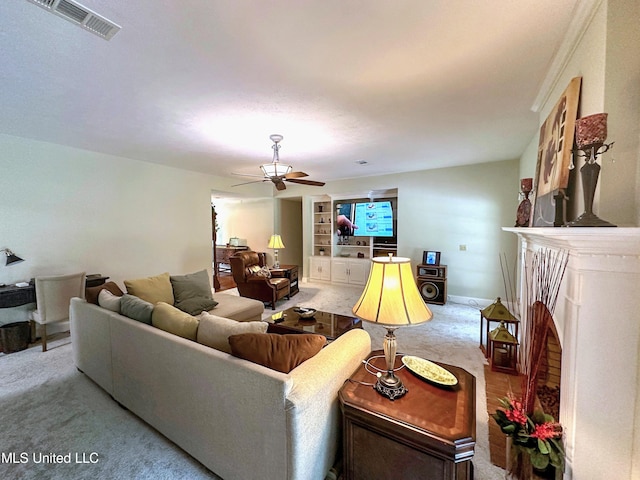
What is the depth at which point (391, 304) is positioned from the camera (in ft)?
4.27

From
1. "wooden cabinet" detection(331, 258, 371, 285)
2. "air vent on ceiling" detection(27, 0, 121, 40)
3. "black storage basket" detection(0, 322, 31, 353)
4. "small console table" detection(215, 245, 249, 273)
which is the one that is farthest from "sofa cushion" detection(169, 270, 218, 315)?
"small console table" detection(215, 245, 249, 273)

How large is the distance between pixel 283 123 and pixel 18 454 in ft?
10.9

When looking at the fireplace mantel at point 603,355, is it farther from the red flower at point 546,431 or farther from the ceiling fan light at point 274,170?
the ceiling fan light at point 274,170

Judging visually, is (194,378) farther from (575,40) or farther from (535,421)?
(575,40)

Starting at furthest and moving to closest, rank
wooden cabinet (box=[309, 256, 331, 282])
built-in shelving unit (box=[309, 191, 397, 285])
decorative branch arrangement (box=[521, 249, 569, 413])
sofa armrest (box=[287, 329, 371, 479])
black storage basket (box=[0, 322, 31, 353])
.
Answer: wooden cabinet (box=[309, 256, 331, 282]), built-in shelving unit (box=[309, 191, 397, 285]), black storage basket (box=[0, 322, 31, 353]), decorative branch arrangement (box=[521, 249, 569, 413]), sofa armrest (box=[287, 329, 371, 479])

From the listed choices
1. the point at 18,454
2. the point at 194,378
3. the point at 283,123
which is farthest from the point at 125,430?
the point at 283,123

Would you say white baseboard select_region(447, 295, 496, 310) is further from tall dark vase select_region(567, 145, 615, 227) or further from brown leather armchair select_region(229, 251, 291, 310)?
tall dark vase select_region(567, 145, 615, 227)

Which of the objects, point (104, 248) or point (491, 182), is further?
point (491, 182)

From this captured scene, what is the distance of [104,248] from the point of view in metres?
4.11

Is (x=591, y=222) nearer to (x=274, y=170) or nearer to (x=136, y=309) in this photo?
(x=136, y=309)

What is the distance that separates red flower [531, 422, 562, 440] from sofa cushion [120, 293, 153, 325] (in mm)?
2502

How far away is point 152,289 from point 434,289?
15.0ft

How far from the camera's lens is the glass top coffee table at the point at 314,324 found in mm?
2771

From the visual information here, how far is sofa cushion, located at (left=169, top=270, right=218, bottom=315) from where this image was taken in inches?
123
